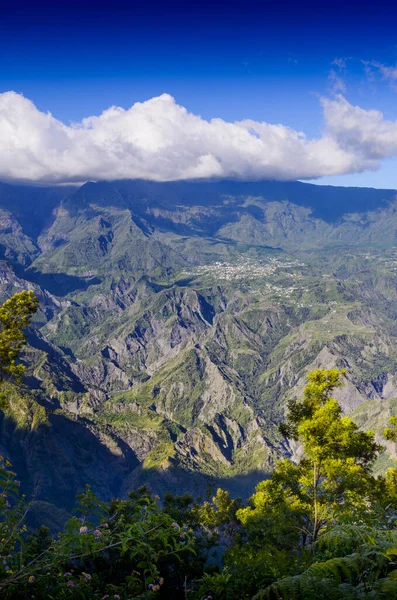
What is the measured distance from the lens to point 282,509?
92.2 feet

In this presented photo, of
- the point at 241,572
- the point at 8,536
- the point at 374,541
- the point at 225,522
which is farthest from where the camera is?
the point at 225,522

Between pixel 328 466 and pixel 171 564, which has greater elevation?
pixel 328 466

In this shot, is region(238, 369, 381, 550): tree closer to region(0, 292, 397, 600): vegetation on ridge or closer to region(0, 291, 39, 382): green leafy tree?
region(0, 292, 397, 600): vegetation on ridge

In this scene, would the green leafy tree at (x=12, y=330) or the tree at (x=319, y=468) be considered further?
the tree at (x=319, y=468)

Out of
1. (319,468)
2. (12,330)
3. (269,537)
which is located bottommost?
(269,537)

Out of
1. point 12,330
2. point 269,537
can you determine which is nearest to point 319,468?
point 269,537

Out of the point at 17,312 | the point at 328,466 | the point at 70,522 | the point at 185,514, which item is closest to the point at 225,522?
the point at 185,514

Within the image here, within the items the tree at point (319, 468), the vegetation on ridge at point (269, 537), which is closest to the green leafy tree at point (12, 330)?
the vegetation on ridge at point (269, 537)

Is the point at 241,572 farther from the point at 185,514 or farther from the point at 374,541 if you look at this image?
the point at 185,514

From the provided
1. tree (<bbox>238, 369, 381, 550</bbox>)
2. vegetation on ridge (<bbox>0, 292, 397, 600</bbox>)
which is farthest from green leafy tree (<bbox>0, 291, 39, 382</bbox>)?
tree (<bbox>238, 369, 381, 550</bbox>)

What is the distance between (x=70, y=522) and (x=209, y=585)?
5.20 meters

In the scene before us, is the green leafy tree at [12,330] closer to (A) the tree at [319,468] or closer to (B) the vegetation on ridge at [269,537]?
(B) the vegetation on ridge at [269,537]

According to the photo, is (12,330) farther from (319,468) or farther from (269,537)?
(269,537)

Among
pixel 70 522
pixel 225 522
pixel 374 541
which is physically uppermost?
pixel 374 541
